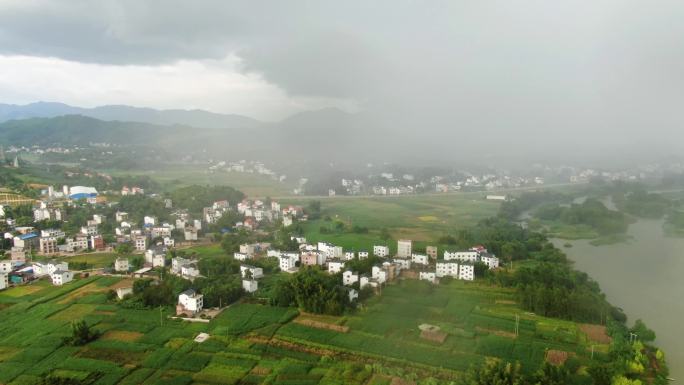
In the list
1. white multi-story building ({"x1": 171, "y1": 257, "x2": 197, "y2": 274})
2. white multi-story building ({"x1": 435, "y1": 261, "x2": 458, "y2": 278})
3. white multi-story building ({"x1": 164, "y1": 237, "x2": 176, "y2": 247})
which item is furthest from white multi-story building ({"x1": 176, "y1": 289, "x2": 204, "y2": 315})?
white multi-story building ({"x1": 164, "y1": 237, "x2": 176, "y2": 247})

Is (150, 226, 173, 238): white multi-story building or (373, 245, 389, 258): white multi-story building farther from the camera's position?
(150, 226, 173, 238): white multi-story building

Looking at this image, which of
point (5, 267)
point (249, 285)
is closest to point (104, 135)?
point (5, 267)

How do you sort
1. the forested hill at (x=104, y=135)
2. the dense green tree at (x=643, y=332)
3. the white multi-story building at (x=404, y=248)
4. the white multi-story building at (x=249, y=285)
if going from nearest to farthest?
the dense green tree at (x=643, y=332) < the white multi-story building at (x=249, y=285) < the white multi-story building at (x=404, y=248) < the forested hill at (x=104, y=135)

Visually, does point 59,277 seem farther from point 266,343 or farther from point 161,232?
point 266,343

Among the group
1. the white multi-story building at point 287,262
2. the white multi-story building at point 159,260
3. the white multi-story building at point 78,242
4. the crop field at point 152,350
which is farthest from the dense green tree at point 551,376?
the white multi-story building at point 78,242

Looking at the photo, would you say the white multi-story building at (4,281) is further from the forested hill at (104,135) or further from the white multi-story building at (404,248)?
the forested hill at (104,135)

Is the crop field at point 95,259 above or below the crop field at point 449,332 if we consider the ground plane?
above

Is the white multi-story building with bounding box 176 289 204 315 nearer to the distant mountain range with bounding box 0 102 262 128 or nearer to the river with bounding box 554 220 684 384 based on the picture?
the river with bounding box 554 220 684 384
